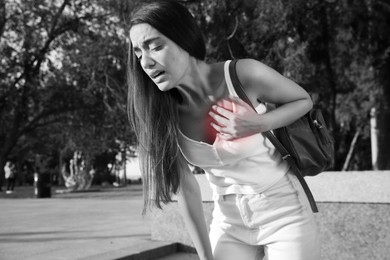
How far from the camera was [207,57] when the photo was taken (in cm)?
1140

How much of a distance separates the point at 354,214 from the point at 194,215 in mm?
3443

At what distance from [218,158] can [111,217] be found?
25.5 feet

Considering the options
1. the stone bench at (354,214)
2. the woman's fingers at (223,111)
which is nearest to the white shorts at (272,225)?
the woman's fingers at (223,111)

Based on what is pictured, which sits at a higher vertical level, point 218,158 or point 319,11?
point 319,11

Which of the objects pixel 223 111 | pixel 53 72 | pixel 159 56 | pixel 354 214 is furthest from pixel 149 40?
pixel 53 72

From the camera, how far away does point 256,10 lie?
35.8ft

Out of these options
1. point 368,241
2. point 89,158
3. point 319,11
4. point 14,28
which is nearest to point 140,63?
point 368,241

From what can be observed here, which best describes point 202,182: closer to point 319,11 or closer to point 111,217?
point 111,217

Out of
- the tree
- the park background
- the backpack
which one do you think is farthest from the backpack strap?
the tree

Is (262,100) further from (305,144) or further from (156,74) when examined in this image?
(156,74)

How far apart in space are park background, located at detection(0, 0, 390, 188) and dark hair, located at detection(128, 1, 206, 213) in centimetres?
710

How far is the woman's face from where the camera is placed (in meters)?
1.83

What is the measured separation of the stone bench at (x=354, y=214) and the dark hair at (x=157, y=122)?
3.37 m

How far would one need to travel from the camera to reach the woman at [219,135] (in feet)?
5.99
